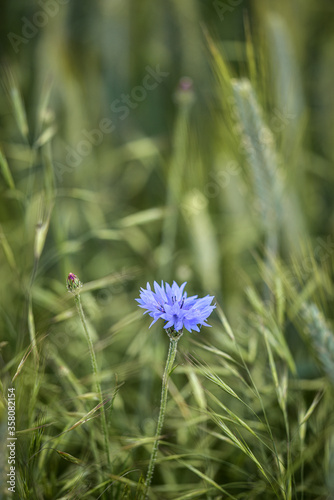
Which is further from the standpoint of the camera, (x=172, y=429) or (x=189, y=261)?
A: (x=189, y=261)

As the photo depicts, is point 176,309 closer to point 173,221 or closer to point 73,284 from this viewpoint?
point 73,284

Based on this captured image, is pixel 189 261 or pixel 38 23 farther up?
pixel 38 23

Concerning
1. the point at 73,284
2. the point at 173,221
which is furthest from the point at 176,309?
the point at 173,221

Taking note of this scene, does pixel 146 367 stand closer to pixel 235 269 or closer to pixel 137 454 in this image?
pixel 137 454

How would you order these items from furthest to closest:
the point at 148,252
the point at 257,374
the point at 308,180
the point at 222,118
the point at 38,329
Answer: the point at 308,180 < the point at 148,252 < the point at 222,118 < the point at 257,374 < the point at 38,329

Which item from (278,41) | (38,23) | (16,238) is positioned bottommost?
(16,238)

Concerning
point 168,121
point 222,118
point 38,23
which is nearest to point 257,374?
point 222,118
